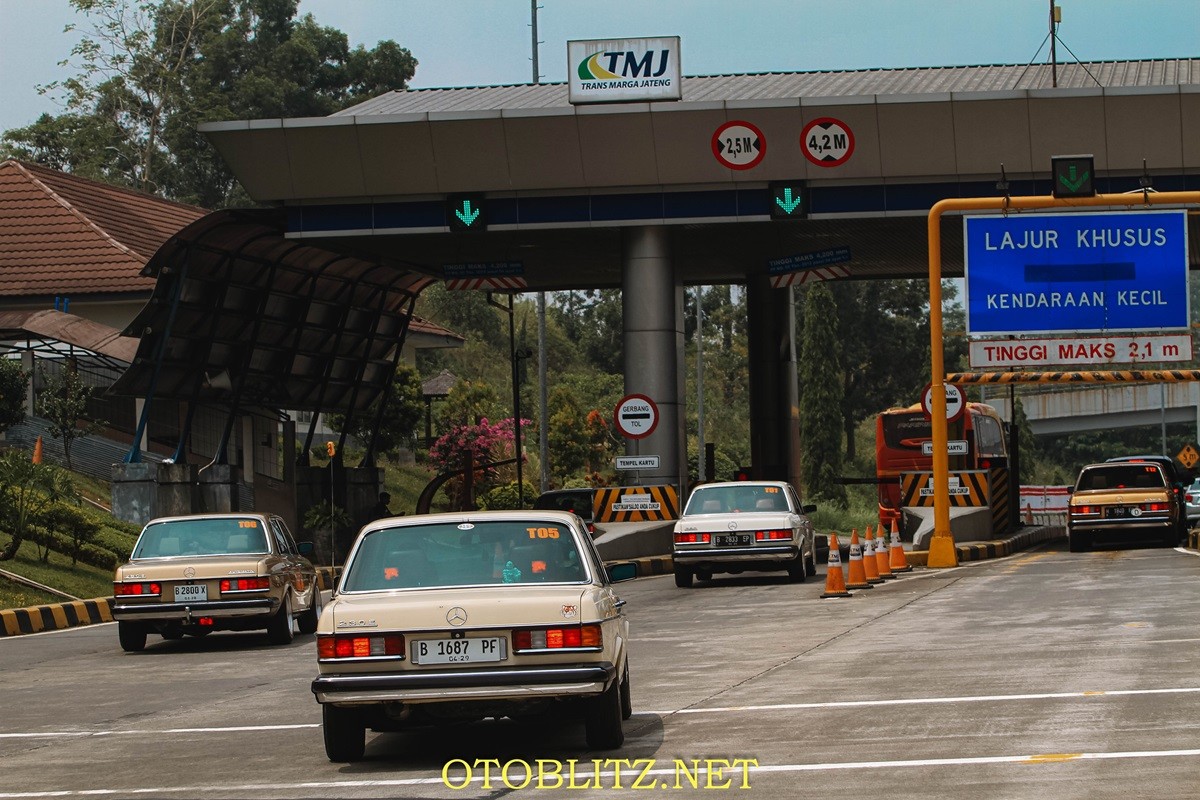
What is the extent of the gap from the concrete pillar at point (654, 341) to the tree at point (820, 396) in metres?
39.6

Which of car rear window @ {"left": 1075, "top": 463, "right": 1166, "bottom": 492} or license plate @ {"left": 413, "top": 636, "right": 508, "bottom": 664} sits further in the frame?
car rear window @ {"left": 1075, "top": 463, "right": 1166, "bottom": 492}

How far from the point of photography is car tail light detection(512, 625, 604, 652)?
9133mm

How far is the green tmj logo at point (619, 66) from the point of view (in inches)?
1251

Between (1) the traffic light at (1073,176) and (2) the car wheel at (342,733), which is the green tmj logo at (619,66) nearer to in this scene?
(1) the traffic light at (1073,176)

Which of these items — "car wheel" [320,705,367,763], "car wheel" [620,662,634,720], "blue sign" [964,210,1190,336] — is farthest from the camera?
"blue sign" [964,210,1190,336]

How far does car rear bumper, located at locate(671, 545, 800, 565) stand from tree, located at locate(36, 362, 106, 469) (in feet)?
57.5

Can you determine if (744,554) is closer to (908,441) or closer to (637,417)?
(637,417)

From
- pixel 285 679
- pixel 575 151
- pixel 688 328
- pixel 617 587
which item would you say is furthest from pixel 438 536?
pixel 688 328

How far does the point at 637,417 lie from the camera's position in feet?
103

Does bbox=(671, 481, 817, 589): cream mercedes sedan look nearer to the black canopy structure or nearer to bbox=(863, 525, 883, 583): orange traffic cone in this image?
bbox=(863, 525, 883, 583): orange traffic cone

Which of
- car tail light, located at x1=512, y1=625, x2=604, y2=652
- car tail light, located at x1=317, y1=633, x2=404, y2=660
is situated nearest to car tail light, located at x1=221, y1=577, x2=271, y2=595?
→ car tail light, located at x1=317, y1=633, x2=404, y2=660

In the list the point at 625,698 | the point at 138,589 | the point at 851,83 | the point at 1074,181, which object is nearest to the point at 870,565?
the point at 1074,181

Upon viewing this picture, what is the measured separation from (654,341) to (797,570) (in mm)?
9421

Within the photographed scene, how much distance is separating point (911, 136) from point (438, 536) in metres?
23.4
